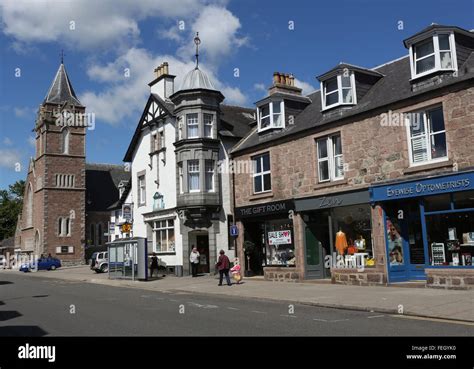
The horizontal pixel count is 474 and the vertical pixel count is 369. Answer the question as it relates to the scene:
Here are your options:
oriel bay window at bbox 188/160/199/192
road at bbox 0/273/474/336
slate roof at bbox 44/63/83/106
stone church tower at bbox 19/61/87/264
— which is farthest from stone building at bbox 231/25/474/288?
slate roof at bbox 44/63/83/106

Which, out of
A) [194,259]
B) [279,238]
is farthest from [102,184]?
[279,238]

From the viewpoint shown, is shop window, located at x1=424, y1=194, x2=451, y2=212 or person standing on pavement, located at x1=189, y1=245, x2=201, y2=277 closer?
shop window, located at x1=424, y1=194, x2=451, y2=212

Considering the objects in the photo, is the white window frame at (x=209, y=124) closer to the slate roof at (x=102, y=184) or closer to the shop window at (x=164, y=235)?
the shop window at (x=164, y=235)

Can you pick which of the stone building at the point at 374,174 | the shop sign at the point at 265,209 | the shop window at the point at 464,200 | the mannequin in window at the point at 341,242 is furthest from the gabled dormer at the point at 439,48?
the shop sign at the point at 265,209

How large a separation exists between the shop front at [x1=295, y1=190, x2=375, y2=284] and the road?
542 centimetres

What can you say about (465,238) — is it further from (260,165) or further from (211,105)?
(211,105)

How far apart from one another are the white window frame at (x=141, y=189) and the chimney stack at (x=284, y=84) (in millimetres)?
11203

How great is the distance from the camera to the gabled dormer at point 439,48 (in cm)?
1650

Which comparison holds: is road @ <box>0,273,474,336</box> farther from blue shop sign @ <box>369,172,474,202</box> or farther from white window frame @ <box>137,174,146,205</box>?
white window frame @ <box>137,174,146,205</box>

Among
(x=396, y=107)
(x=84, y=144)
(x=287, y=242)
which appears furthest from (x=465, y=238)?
(x=84, y=144)

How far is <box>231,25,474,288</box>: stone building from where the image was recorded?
15.8 metres
